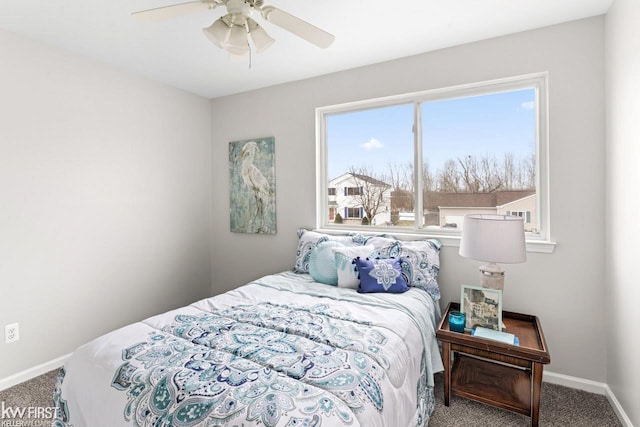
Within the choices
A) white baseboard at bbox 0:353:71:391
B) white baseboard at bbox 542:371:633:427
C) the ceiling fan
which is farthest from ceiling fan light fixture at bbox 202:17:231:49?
Result: white baseboard at bbox 542:371:633:427

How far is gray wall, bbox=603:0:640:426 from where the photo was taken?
1.71 meters

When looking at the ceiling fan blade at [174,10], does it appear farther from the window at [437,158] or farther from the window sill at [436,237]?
the window sill at [436,237]

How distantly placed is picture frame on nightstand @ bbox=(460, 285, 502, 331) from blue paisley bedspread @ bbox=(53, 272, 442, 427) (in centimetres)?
27

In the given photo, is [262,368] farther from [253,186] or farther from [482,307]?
[253,186]

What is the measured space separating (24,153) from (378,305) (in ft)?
9.09

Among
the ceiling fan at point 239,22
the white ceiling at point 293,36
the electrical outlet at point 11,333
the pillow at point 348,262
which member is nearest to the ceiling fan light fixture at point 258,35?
the ceiling fan at point 239,22

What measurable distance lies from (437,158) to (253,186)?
1.96m

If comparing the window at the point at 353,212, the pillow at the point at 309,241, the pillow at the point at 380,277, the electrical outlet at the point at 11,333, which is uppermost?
the window at the point at 353,212

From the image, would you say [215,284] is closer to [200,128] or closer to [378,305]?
[200,128]

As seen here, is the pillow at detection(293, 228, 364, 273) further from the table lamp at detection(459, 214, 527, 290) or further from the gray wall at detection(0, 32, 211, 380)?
the gray wall at detection(0, 32, 211, 380)

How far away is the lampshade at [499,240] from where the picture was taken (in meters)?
1.92

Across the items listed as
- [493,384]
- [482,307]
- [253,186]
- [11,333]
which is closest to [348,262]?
[482,307]

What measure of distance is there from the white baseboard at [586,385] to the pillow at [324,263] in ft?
5.55

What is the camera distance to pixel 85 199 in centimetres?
273
